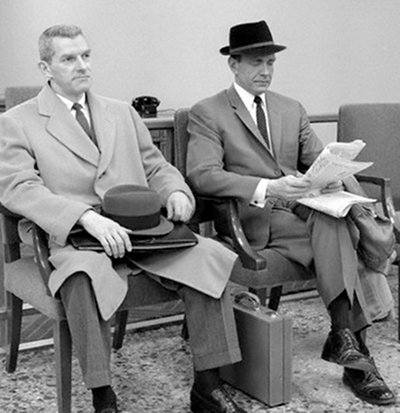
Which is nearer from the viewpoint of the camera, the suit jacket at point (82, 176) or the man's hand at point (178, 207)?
the suit jacket at point (82, 176)

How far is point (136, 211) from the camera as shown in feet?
9.53

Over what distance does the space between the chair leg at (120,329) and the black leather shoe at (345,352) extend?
2.86ft

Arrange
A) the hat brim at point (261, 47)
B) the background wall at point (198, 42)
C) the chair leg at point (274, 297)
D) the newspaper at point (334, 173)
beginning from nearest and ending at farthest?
the newspaper at point (334, 173) → the hat brim at point (261, 47) → the chair leg at point (274, 297) → the background wall at point (198, 42)

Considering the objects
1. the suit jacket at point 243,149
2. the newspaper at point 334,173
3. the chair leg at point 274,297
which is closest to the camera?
the newspaper at point 334,173

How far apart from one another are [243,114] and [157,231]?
32.2 inches

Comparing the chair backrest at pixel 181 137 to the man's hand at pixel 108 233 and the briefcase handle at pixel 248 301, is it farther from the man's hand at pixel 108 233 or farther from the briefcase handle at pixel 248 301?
the man's hand at pixel 108 233

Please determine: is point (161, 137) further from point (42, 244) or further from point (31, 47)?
point (31, 47)

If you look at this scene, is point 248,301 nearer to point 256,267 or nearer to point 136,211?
point 256,267

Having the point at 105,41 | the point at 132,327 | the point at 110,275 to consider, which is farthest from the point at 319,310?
the point at 105,41

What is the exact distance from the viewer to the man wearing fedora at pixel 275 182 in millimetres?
3125

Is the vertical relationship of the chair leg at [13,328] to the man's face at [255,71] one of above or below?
below

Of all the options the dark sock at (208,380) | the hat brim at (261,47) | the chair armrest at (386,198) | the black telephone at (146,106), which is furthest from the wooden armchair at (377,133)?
the black telephone at (146,106)

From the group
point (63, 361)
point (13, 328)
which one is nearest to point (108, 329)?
point (63, 361)

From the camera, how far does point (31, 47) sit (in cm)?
631
